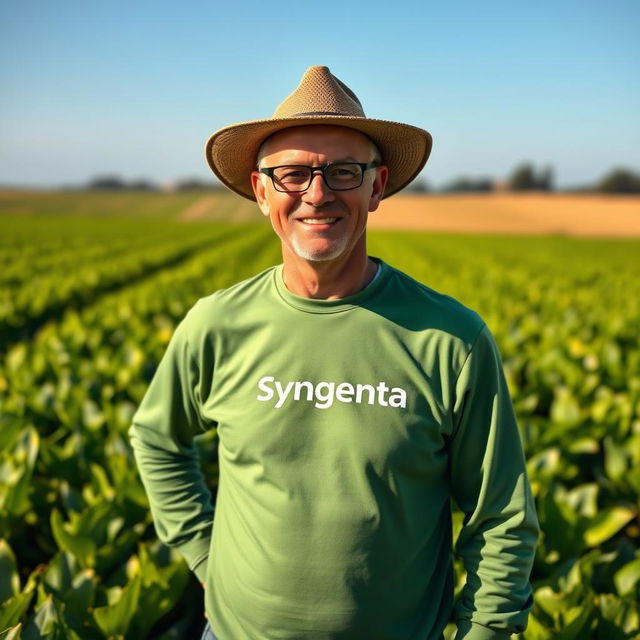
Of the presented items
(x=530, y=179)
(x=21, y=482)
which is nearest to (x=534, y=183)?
(x=530, y=179)

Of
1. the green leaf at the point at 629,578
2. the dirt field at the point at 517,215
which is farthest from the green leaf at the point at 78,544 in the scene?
the dirt field at the point at 517,215

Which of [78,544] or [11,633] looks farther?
[78,544]

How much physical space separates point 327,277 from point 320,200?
19cm

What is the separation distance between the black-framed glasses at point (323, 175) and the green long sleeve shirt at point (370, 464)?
0.25 m

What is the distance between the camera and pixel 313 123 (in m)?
1.53

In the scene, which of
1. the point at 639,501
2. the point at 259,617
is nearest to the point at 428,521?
the point at 259,617

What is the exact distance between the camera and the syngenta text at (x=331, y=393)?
1.51 metres

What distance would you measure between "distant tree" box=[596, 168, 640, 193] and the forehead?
118 metres

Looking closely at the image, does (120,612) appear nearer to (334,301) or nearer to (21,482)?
(21,482)

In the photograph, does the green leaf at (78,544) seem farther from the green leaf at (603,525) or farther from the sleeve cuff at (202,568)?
the green leaf at (603,525)

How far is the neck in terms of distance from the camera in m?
1.59

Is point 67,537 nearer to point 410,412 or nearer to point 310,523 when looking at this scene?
point 310,523

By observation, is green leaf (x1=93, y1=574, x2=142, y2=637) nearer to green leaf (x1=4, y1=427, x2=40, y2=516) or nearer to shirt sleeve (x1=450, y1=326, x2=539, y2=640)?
green leaf (x1=4, y1=427, x2=40, y2=516)

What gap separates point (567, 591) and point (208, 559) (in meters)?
1.29
